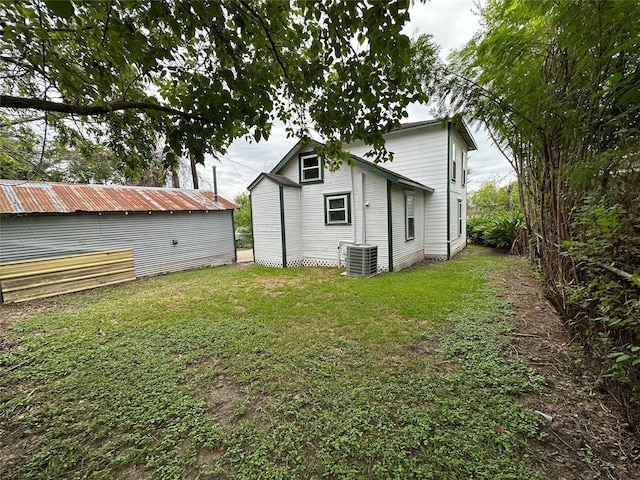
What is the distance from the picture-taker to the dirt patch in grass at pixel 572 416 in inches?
67.4

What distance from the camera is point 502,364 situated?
2893 millimetres

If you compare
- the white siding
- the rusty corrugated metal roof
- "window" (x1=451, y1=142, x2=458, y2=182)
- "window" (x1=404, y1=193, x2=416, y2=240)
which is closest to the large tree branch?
the rusty corrugated metal roof

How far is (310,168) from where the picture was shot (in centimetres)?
930

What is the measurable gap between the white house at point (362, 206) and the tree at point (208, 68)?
5.17 meters

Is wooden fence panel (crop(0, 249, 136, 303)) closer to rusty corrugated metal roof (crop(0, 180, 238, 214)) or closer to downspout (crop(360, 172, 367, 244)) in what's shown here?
rusty corrugated metal roof (crop(0, 180, 238, 214))

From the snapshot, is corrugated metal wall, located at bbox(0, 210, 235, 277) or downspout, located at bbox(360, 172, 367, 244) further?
downspout, located at bbox(360, 172, 367, 244)

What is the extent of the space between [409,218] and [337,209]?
257 centimetres

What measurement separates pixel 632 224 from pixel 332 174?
24.7 feet

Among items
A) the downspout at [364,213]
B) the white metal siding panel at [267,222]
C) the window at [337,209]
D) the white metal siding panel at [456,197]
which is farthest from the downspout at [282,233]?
the white metal siding panel at [456,197]

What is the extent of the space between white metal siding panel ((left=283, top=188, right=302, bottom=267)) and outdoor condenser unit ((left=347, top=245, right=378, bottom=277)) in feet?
8.12

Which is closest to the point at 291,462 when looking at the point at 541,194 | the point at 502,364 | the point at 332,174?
the point at 502,364

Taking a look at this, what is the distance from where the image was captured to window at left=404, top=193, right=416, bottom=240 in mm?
8823

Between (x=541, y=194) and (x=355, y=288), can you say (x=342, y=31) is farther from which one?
(x=355, y=288)

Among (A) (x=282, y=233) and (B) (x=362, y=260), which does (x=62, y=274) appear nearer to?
(A) (x=282, y=233)
